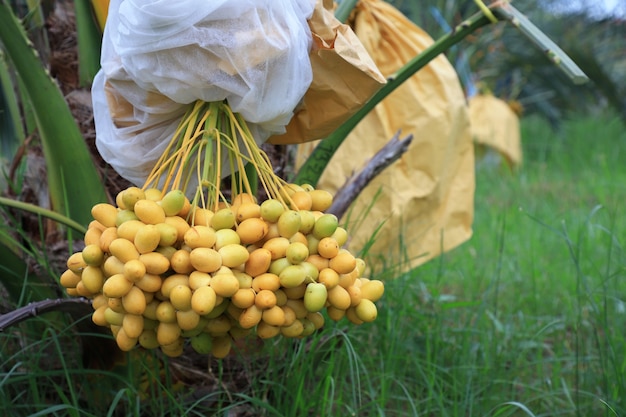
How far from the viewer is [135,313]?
3.00 ft

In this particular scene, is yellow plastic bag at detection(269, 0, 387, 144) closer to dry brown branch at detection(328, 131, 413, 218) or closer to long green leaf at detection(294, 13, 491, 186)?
long green leaf at detection(294, 13, 491, 186)

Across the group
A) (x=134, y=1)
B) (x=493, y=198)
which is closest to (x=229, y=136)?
(x=134, y=1)

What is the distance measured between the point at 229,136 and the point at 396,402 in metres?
0.92

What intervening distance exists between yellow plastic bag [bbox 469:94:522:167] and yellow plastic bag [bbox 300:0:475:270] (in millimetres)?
2794

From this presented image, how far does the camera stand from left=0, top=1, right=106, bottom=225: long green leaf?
4.42ft

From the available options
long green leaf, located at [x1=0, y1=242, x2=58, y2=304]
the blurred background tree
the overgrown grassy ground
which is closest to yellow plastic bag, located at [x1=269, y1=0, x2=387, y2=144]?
the overgrown grassy ground

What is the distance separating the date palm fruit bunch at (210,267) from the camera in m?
0.91

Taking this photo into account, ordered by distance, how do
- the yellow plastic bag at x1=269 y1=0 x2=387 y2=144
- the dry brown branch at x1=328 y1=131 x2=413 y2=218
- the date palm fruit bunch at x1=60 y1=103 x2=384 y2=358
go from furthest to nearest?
the dry brown branch at x1=328 y1=131 x2=413 y2=218
the yellow plastic bag at x1=269 y1=0 x2=387 y2=144
the date palm fruit bunch at x1=60 y1=103 x2=384 y2=358

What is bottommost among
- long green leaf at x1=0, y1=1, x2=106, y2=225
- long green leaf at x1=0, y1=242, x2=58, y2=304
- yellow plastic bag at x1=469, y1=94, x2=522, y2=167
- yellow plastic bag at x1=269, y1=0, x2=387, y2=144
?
yellow plastic bag at x1=469, y1=94, x2=522, y2=167

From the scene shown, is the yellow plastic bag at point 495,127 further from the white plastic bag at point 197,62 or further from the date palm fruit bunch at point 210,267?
the date palm fruit bunch at point 210,267

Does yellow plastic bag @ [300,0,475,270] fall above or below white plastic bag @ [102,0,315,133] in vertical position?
below

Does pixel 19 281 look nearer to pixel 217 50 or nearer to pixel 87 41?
pixel 87 41

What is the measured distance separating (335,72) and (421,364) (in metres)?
0.91

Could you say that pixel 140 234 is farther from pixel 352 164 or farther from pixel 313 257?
pixel 352 164
